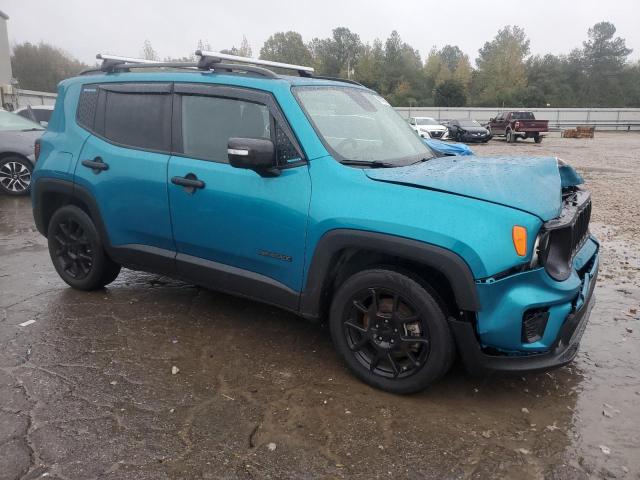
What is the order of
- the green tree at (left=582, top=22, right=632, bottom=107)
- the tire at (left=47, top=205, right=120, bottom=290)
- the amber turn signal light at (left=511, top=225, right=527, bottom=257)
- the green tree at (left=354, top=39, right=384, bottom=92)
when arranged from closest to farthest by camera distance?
the amber turn signal light at (left=511, top=225, right=527, bottom=257)
the tire at (left=47, top=205, right=120, bottom=290)
the green tree at (left=582, top=22, right=632, bottom=107)
the green tree at (left=354, top=39, right=384, bottom=92)

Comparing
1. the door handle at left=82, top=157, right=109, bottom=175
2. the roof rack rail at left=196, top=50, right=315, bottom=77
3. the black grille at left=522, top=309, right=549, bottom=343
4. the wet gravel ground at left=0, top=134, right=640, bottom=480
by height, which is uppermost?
the roof rack rail at left=196, top=50, right=315, bottom=77

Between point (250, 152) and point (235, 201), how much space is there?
1.47 ft

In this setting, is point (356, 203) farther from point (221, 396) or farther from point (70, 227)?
point (70, 227)

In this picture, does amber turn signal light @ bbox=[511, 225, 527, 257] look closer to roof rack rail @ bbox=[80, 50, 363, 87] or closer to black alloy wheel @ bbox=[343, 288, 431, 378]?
black alloy wheel @ bbox=[343, 288, 431, 378]

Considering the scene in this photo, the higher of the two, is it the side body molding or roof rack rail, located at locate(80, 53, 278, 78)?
roof rack rail, located at locate(80, 53, 278, 78)

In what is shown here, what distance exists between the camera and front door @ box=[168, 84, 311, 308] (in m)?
3.41

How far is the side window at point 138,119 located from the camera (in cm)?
404

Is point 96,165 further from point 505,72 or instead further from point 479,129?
point 505,72

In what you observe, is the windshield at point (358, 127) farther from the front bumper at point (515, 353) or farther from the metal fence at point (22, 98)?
the metal fence at point (22, 98)

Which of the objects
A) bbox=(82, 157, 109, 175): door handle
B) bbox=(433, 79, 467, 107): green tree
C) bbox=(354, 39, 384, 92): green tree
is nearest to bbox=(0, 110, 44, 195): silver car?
bbox=(82, 157, 109, 175): door handle

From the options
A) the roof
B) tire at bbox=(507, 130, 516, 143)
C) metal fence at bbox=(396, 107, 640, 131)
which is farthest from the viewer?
metal fence at bbox=(396, 107, 640, 131)

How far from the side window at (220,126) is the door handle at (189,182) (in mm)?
164

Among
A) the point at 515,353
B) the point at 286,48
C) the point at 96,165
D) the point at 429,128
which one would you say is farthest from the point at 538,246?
the point at 286,48

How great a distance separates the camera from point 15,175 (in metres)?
9.34
